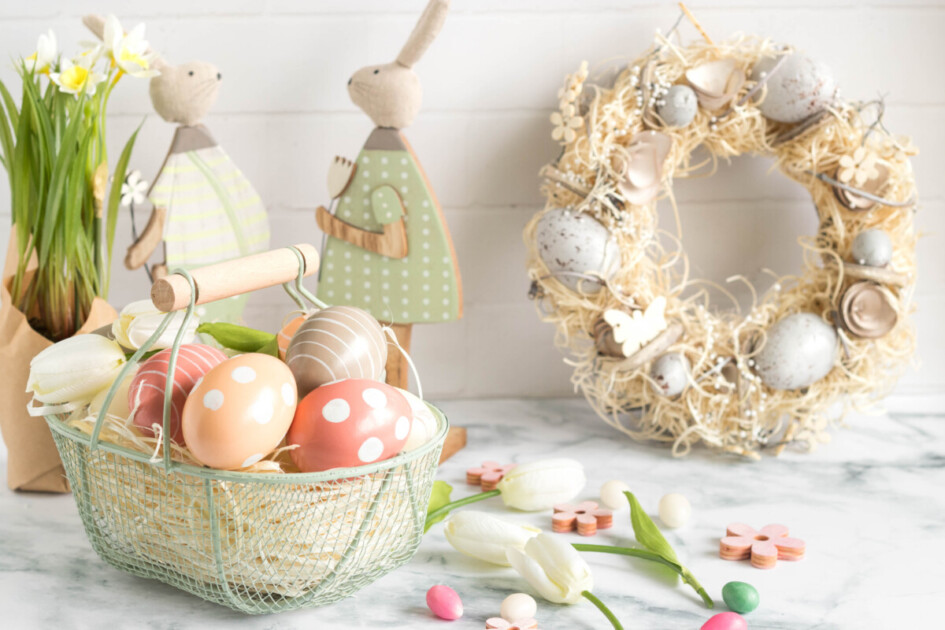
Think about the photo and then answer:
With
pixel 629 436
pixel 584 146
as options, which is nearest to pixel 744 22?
pixel 584 146

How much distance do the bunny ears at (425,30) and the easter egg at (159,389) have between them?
507 mm

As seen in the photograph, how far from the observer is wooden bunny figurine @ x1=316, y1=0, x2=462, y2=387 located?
41.3 inches

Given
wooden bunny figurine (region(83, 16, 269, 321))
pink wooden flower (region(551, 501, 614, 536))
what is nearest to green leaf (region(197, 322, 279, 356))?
wooden bunny figurine (region(83, 16, 269, 321))

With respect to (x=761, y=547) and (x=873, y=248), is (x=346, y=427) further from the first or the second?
(x=873, y=248)

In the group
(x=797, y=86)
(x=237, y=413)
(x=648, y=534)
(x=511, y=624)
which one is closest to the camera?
(x=237, y=413)

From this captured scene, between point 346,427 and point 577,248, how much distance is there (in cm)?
49

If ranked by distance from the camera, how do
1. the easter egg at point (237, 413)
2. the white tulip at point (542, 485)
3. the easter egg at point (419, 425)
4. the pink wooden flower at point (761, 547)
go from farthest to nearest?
1. the white tulip at point (542, 485)
2. the pink wooden flower at point (761, 547)
3. the easter egg at point (419, 425)
4. the easter egg at point (237, 413)

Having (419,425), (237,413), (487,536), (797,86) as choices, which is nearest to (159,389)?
(237,413)

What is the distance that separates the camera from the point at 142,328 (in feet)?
2.49

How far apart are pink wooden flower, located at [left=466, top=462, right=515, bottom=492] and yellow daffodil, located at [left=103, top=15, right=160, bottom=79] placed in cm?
58

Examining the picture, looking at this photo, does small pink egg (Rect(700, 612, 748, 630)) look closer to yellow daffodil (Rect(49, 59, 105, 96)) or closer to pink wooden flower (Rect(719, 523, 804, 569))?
pink wooden flower (Rect(719, 523, 804, 569))

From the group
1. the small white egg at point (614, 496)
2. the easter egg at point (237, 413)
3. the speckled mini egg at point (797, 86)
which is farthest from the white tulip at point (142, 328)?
the speckled mini egg at point (797, 86)

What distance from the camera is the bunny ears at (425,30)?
99 cm

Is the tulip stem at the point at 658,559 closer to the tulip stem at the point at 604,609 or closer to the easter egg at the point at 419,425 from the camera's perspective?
the tulip stem at the point at 604,609
